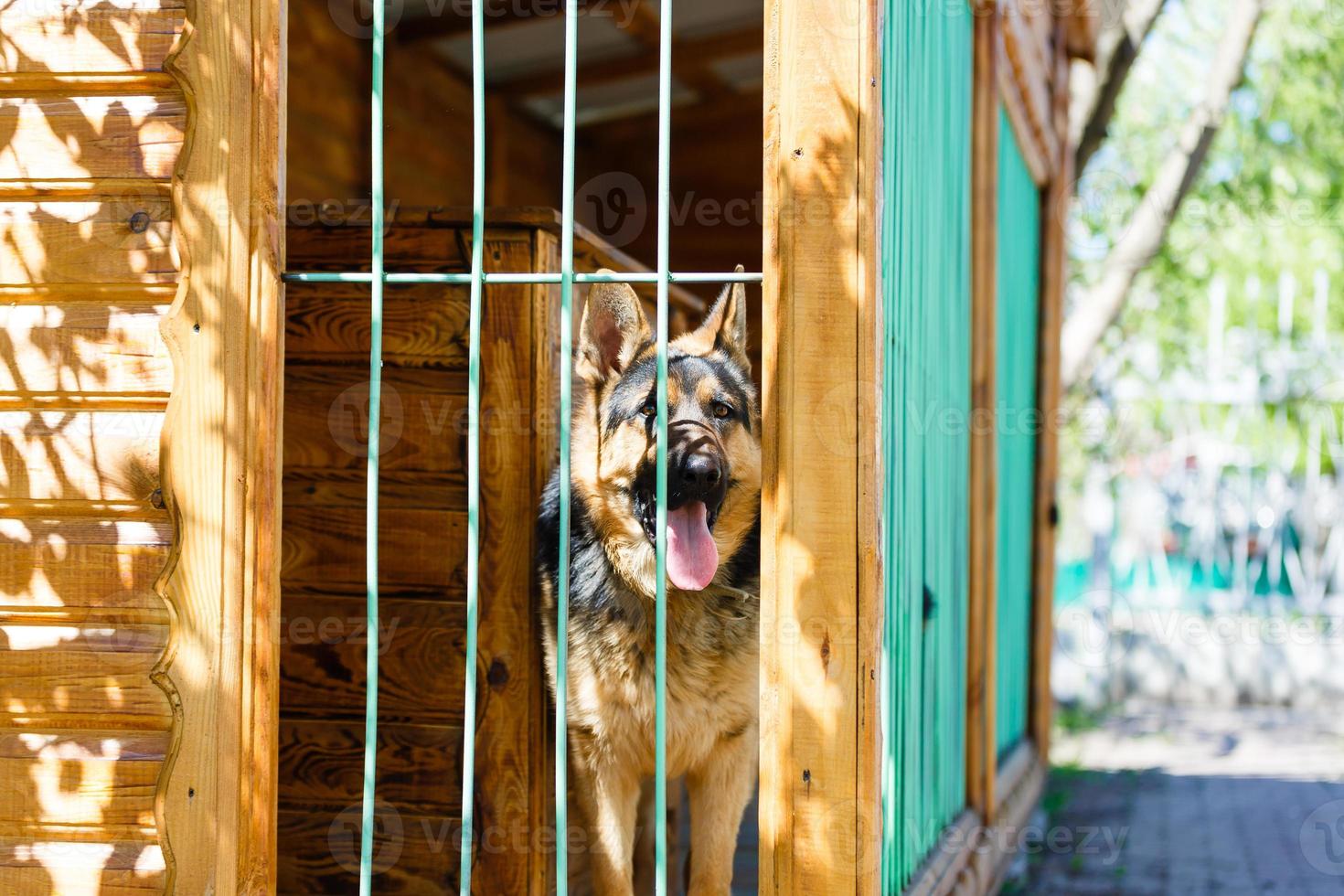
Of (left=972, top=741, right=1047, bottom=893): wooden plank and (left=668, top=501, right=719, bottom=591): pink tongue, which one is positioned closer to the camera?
(left=668, top=501, right=719, bottom=591): pink tongue

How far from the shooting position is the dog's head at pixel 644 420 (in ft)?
10.9

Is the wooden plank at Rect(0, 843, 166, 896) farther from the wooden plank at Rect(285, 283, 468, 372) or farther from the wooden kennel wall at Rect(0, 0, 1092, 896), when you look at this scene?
the wooden plank at Rect(285, 283, 468, 372)

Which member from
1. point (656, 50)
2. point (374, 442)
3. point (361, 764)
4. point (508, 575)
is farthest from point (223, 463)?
point (656, 50)

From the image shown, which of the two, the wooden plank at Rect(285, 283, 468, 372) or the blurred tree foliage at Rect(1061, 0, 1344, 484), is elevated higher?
the blurred tree foliage at Rect(1061, 0, 1344, 484)

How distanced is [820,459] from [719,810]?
1.37 m

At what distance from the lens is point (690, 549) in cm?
314

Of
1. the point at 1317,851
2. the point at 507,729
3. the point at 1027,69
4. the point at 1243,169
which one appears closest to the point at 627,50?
the point at 1027,69

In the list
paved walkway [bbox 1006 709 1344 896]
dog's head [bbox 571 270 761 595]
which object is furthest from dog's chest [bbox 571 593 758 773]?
paved walkway [bbox 1006 709 1344 896]

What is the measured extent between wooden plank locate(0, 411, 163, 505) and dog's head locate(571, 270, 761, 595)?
1.24m

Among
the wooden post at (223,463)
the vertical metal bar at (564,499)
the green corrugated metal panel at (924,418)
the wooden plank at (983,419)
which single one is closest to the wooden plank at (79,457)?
the wooden post at (223,463)

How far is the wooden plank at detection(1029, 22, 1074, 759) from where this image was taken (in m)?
7.33

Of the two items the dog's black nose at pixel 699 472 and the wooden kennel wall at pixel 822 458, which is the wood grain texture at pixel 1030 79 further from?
the dog's black nose at pixel 699 472

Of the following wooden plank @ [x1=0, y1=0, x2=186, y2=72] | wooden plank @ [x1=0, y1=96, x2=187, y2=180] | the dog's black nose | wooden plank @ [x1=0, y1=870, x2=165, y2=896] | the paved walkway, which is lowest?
the paved walkway

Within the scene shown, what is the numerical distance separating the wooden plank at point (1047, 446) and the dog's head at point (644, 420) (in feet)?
14.3
